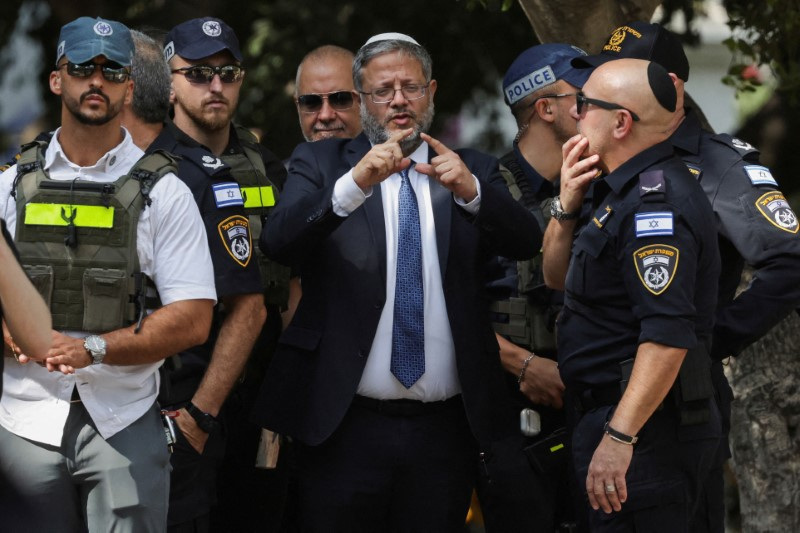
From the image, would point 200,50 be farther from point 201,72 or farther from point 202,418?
point 202,418

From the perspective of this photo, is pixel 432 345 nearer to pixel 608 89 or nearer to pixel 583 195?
pixel 583 195

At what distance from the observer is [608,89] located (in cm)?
445

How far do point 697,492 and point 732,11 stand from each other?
331 centimetres

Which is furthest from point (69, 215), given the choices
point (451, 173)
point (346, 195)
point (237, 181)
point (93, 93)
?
point (451, 173)

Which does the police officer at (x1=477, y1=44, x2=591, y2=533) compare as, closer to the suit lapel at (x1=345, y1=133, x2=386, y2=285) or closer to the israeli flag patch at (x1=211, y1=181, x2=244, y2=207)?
the suit lapel at (x1=345, y1=133, x2=386, y2=285)

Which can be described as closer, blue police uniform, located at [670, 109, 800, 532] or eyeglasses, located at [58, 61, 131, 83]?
eyeglasses, located at [58, 61, 131, 83]

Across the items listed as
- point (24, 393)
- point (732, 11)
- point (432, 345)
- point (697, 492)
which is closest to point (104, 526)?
point (24, 393)

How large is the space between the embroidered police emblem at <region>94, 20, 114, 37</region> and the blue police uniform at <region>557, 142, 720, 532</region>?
165 centimetres

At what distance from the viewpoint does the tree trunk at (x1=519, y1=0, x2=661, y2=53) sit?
19.8ft

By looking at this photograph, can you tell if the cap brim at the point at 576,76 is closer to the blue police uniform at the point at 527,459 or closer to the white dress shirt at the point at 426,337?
the blue police uniform at the point at 527,459

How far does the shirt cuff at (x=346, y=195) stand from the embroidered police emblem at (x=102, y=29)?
871 millimetres

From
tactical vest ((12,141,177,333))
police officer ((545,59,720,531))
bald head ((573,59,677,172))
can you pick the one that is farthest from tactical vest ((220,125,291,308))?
bald head ((573,59,677,172))

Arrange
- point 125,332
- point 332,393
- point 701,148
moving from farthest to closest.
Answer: point 701,148 < point 332,393 < point 125,332

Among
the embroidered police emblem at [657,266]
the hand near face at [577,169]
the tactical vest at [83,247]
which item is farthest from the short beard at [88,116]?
the embroidered police emblem at [657,266]
